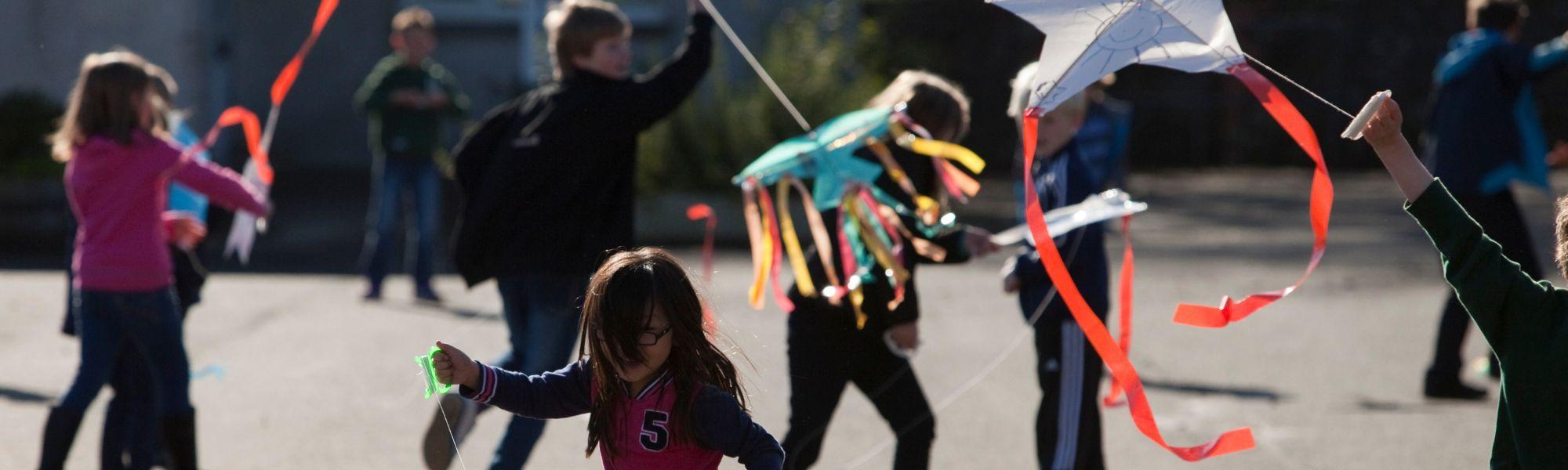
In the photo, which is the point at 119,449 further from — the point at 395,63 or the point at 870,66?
the point at 870,66

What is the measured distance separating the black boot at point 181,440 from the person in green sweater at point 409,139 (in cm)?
466

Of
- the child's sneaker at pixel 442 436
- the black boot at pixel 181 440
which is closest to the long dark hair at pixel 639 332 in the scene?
the child's sneaker at pixel 442 436

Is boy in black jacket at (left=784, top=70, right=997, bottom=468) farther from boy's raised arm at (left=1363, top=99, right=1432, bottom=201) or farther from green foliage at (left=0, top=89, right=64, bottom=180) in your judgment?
green foliage at (left=0, top=89, right=64, bottom=180)

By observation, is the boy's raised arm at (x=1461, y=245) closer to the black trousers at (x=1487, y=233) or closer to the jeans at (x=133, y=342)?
the jeans at (x=133, y=342)

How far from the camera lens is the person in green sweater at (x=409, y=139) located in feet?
31.7

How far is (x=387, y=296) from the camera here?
9.91 m

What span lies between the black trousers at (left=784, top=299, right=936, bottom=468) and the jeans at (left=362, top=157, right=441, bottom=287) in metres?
5.64

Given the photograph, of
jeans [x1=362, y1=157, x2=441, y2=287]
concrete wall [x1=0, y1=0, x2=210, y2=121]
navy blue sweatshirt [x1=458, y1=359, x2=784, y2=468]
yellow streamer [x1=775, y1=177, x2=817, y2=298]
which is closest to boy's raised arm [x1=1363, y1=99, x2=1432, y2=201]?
navy blue sweatshirt [x1=458, y1=359, x2=784, y2=468]

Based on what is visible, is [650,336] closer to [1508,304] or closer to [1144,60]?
[1144,60]

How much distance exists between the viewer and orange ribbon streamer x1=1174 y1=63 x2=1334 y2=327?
3229 millimetres

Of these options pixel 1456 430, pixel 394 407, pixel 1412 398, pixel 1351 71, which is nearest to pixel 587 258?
pixel 394 407

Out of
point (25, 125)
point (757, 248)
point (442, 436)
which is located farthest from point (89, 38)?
point (442, 436)

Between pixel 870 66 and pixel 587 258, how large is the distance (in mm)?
11942

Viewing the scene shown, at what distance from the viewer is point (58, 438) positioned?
4715 millimetres
